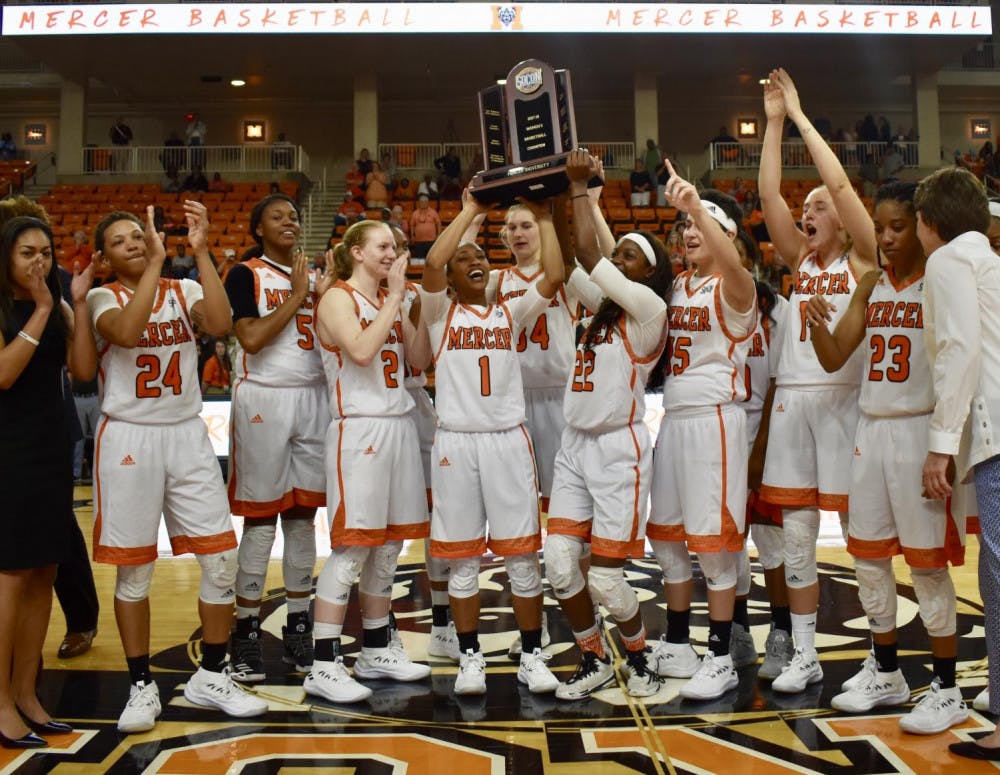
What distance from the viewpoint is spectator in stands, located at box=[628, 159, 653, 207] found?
18.4 metres

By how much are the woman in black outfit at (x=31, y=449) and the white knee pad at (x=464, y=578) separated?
1683 mm

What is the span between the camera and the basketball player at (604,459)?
13.9ft

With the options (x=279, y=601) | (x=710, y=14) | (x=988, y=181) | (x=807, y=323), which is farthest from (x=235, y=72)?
(x=807, y=323)

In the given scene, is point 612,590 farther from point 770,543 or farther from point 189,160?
point 189,160

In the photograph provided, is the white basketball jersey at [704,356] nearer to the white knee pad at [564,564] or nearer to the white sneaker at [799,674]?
the white knee pad at [564,564]

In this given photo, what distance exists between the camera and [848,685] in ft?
13.5

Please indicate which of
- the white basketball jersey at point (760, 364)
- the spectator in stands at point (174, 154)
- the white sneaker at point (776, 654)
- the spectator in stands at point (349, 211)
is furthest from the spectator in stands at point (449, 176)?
the white sneaker at point (776, 654)

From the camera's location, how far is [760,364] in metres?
4.91

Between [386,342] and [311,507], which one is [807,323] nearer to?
[386,342]

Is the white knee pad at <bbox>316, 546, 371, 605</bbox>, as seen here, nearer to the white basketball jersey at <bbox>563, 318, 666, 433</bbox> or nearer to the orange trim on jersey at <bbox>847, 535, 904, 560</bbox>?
the white basketball jersey at <bbox>563, 318, 666, 433</bbox>

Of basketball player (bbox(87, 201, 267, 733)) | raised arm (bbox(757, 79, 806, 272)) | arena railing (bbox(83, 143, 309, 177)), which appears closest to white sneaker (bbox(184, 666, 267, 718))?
basketball player (bbox(87, 201, 267, 733))

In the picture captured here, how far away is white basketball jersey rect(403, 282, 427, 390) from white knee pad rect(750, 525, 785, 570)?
1882 mm

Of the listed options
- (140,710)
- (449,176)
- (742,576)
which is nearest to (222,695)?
(140,710)

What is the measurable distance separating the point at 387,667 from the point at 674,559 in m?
1.49
